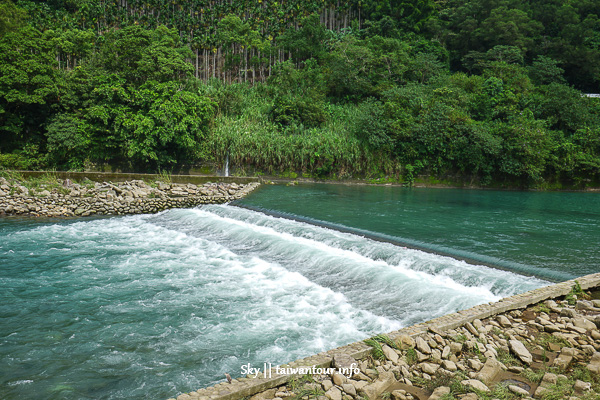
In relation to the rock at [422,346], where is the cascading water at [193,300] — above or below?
below

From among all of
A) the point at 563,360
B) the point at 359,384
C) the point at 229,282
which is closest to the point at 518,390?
the point at 563,360

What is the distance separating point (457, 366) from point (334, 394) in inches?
53.5

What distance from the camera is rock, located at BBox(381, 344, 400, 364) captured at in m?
4.04

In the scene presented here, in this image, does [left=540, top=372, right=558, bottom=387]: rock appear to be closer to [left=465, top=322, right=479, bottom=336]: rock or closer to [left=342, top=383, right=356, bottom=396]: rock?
[left=465, top=322, right=479, bottom=336]: rock

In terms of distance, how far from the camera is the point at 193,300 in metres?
7.06

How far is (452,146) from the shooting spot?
22000 mm

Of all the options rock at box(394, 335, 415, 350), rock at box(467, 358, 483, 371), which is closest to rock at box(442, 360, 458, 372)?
rock at box(467, 358, 483, 371)

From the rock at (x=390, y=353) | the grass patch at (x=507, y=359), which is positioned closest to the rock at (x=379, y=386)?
the rock at (x=390, y=353)

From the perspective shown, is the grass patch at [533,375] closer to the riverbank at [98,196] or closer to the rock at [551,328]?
the rock at [551,328]

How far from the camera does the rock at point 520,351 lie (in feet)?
13.4

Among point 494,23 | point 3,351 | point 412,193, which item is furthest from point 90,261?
point 494,23

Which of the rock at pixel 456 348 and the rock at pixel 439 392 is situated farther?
the rock at pixel 456 348

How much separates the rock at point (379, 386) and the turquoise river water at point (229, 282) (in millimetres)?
1742

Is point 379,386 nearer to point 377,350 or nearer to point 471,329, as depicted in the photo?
point 377,350
